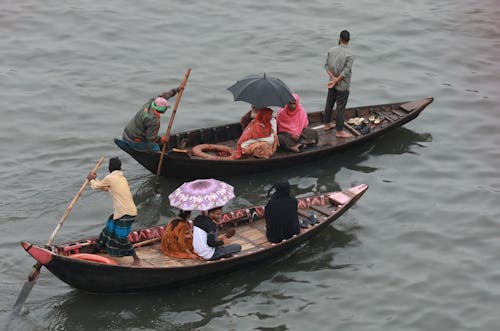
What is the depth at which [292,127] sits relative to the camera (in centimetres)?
1598

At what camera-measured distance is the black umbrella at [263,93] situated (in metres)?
14.8

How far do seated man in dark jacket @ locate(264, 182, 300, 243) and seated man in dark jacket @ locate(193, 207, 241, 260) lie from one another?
0.76m

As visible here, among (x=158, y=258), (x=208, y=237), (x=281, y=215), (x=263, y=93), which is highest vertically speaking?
(x=263, y=93)

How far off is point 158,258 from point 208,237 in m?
0.84

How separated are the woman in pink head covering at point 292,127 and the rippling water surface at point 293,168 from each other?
1.67 feet

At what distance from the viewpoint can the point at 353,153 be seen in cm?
1672

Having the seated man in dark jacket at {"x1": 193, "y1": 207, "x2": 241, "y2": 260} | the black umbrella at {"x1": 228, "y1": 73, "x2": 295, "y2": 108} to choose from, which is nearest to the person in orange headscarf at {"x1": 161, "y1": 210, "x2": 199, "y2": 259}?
the seated man in dark jacket at {"x1": 193, "y1": 207, "x2": 241, "y2": 260}

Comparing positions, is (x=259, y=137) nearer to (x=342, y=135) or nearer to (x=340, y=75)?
(x=342, y=135)

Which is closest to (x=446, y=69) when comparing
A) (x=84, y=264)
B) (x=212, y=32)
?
(x=212, y=32)

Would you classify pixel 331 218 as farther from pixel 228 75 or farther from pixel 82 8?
pixel 82 8

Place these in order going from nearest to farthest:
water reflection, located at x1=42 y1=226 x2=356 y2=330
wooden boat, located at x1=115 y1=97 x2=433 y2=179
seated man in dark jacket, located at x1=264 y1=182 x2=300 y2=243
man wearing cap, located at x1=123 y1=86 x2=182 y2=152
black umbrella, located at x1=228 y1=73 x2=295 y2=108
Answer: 1. water reflection, located at x1=42 y1=226 x2=356 y2=330
2. seated man in dark jacket, located at x1=264 y1=182 x2=300 y2=243
3. man wearing cap, located at x1=123 y1=86 x2=182 y2=152
4. black umbrella, located at x1=228 y1=73 x2=295 y2=108
5. wooden boat, located at x1=115 y1=97 x2=433 y2=179

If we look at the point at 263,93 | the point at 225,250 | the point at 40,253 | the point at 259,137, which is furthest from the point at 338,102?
the point at 40,253

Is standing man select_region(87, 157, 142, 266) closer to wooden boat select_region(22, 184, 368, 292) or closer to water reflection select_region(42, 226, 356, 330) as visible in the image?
wooden boat select_region(22, 184, 368, 292)

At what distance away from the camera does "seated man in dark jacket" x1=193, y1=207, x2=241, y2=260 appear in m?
12.2
